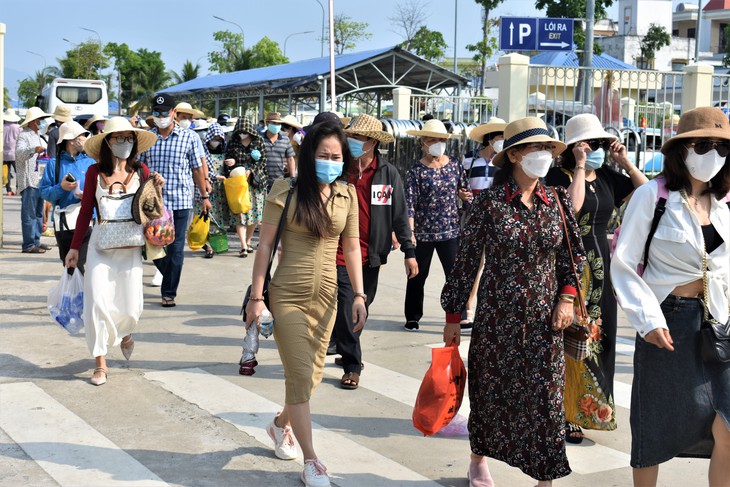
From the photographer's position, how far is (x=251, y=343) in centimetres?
492

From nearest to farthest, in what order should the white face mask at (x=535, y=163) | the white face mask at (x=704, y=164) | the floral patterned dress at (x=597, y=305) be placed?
1. the white face mask at (x=704, y=164)
2. the white face mask at (x=535, y=163)
3. the floral patterned dress at (x=597, y=305)

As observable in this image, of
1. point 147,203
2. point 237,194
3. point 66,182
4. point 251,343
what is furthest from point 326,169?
point 237,194

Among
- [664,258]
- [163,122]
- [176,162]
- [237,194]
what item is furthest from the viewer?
[237,194]

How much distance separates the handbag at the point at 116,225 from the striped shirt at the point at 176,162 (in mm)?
2676

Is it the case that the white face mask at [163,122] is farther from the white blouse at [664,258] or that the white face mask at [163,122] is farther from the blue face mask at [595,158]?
the white blouse at [664,258]

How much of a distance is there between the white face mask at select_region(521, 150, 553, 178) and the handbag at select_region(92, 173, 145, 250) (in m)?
3.19

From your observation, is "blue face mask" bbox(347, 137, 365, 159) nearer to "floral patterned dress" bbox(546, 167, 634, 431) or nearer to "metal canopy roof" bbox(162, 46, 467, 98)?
"floral patterned dress" bbox(546, 167, 634, 431)

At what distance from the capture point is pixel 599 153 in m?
5.68

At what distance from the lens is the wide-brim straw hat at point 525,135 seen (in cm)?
465

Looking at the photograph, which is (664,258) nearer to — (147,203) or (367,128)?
(367,128)

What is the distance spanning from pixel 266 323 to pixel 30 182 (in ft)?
33.4

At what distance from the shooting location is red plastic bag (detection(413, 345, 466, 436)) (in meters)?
4.71

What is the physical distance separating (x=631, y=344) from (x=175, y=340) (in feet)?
13.1

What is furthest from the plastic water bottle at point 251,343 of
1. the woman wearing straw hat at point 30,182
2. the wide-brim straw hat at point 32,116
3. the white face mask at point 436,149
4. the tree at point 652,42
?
the tree at point 652,42
